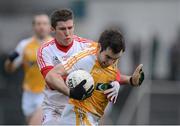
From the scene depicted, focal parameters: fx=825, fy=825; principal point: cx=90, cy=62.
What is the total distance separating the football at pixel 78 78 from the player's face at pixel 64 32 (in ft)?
4.04

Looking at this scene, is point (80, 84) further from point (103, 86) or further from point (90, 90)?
point (103, 86)

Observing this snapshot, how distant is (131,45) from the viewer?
2556cm

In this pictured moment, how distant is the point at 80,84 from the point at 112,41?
23.9 inches

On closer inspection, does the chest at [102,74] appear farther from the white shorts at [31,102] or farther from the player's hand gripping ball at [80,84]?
the white shorts at [31,102]

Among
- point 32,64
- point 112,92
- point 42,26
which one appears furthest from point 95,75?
point 32,64

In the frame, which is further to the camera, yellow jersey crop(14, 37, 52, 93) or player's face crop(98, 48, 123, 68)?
yellow jersey crop(14, 37, 52, 93)

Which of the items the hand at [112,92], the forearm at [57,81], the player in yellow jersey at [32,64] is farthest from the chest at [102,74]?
the player in yellow jersey at [32,64]

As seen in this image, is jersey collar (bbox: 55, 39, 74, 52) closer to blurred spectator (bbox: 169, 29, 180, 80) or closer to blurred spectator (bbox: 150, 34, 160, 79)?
blurred spectator (bbox: 150, 34, 160, 79)

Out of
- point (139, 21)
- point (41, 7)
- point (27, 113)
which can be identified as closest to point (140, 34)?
point (139, 21)

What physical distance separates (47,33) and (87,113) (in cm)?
516

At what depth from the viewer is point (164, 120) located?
58.1 feet

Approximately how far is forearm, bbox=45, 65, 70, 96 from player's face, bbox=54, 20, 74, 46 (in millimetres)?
999

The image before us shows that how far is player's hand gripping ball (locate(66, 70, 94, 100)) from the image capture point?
28.5 ft

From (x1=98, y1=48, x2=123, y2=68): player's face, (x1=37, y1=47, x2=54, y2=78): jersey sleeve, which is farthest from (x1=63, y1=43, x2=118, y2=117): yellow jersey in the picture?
(x1=37, y1=47, x2=54, y2=78): jersey sleeve
